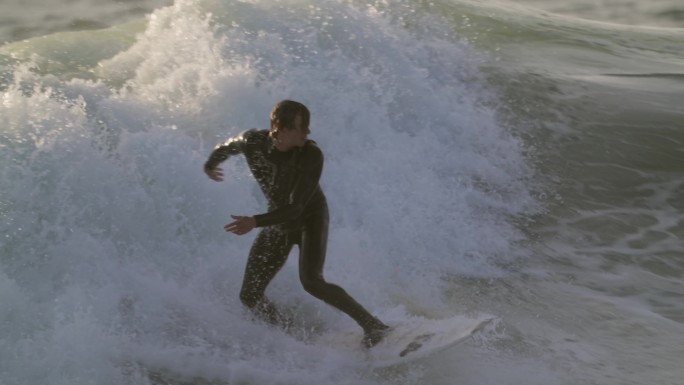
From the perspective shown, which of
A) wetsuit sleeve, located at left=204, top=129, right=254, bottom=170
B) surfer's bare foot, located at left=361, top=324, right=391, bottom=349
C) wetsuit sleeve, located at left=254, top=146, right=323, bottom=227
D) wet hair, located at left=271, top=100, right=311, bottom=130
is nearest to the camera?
wet hair, located at left=271, top=100, right=311, bottom=130

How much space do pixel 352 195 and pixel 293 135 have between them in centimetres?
349

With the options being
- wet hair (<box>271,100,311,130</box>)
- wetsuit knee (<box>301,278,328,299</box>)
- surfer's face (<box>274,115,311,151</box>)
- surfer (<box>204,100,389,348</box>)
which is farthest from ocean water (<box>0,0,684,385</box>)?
wet hair (<box>271,100,311,130</box>)

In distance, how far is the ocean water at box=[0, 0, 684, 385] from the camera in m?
5.37

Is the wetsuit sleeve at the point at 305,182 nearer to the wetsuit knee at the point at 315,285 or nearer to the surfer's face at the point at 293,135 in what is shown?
the surfer's face at the point at 293,135

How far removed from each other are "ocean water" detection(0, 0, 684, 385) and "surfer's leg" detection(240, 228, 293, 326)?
0.59 feet

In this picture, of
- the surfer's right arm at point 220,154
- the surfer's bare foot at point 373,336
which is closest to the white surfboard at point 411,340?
the surfer's bare foot at point 373,336

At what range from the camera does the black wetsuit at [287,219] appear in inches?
188

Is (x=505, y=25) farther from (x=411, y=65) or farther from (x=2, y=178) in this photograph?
(x=2, y=178)

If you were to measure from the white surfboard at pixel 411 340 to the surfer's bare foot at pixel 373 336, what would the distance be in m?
0.02

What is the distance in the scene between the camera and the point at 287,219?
185 inches

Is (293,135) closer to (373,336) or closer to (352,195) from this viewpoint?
(373,336)

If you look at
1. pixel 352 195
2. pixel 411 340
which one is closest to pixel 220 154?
pixel 411 340

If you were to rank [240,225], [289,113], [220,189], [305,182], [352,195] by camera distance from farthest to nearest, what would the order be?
[352,195], [220,189], [305,182], [289,113], [240,225]

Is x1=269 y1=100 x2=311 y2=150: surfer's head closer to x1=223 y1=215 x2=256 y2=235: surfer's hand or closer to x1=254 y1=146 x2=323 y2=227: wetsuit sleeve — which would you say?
x1=254 y1=146 x2=323 y2=227: wetsuit sleeve
